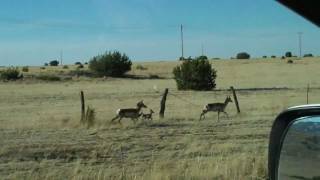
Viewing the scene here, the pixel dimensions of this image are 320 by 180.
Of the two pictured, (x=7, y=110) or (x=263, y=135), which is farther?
(x=7, y=110)

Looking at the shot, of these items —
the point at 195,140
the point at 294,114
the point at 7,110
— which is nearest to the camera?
the point at 294,114

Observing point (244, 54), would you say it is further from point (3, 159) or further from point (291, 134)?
point (291, 134)

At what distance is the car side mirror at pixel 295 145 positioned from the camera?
344cm

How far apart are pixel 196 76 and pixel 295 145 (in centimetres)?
4970

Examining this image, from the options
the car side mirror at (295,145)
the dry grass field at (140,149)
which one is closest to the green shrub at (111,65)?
the dry grass field at (140,149)

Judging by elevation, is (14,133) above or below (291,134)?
below

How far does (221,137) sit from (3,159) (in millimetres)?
6298

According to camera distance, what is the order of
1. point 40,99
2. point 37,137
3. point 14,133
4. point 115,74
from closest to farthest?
1. point 37,137
2. point 14,133
3. point 40,99
4. point 115,74

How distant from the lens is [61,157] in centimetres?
1470

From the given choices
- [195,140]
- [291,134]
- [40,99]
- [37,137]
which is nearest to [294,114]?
[291,134]

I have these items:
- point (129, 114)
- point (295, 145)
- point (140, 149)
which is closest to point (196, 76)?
point (129, 114)

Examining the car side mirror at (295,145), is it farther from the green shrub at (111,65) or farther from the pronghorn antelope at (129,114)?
the green shrub at (111,65)

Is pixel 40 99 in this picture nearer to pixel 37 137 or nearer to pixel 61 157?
pixel 37 137

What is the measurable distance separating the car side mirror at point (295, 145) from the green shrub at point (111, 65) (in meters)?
78.6
